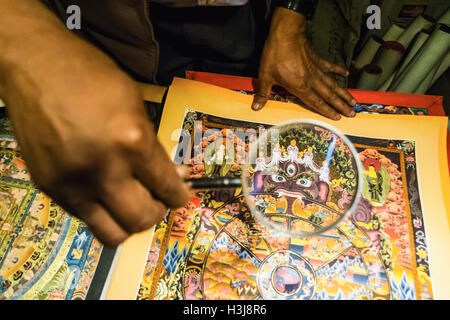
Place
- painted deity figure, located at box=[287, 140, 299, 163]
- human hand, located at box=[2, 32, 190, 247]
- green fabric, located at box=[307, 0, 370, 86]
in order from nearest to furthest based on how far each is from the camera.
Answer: human hand, located at box=[2, 32, 190, 247] < painted deity figure, located at box=[287, 140, 299, 163] < green fabric, located at box=[307, 0, 370, 86]

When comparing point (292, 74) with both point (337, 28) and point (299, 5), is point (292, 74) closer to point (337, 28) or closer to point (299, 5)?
point (299, 5)

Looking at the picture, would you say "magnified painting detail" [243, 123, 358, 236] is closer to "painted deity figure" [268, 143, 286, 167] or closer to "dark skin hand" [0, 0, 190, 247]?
"painted deity figure" [268, 143, 286, 167]

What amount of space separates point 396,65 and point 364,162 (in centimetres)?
44

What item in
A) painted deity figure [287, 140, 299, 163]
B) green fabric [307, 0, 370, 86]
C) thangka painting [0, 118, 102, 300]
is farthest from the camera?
green fabric [307, 0, 370, 86]

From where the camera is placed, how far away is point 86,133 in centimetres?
32

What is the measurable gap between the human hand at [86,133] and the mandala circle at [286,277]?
1.12 feet

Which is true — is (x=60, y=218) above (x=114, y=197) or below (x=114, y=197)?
below

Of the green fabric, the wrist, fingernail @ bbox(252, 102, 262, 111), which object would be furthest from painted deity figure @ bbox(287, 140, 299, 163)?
the green fabric

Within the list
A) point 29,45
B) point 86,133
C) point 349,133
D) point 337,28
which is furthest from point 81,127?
point 337,28

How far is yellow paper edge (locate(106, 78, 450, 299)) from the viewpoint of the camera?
0.60 m

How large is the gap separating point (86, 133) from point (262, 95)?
21.3 inches

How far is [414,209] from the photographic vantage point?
2.15ft

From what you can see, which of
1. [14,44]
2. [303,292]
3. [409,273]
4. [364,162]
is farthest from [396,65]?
[14,44]

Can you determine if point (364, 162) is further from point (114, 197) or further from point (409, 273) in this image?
point (114, 197)
